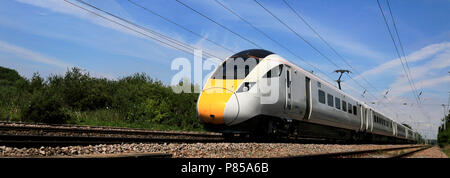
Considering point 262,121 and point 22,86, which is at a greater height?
point 22,86

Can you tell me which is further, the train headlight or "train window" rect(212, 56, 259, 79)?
"train window" rect(212, 56, 259, 79)

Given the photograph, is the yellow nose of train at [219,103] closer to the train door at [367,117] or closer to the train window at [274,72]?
the train window at [274,72]

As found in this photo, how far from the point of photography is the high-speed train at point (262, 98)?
30.3 feet

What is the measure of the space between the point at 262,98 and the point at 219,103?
4.53 feet

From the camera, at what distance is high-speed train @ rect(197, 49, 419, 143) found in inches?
364

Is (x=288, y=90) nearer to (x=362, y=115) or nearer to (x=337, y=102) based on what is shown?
(x=337, y=102)

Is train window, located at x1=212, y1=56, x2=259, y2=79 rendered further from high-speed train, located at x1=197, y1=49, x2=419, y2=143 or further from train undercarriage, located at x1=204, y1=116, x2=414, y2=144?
train undercarriage, located at x1=204, y1=116, x2=414, y2=144

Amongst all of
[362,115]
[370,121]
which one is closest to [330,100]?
[362,115]

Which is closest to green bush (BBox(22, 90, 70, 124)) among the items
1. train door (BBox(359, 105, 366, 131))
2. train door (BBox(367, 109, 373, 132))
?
train door (BBox(359, 105, 366, 131))

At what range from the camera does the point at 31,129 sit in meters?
10.0

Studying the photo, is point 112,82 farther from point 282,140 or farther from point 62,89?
point 282,140

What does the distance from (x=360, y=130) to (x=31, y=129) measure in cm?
1780
